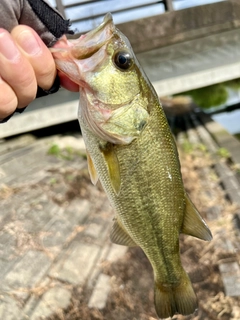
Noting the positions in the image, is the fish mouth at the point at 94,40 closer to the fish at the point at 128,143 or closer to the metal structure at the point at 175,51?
the fish at the point at 128,143

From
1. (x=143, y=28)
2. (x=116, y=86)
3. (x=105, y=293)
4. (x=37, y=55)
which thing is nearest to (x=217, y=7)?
(x=143, y=28)

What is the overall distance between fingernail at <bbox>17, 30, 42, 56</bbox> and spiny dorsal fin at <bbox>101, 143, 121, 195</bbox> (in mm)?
578

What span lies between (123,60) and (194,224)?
3.01 ft

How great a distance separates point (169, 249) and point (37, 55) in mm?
1296

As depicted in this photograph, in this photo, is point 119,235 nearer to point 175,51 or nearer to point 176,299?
point 176,299

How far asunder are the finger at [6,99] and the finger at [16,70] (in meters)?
0.01

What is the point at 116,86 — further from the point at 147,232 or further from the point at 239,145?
the point at 239,145

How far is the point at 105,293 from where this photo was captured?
140 inches

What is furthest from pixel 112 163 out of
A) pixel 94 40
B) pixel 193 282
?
pixel 193 282

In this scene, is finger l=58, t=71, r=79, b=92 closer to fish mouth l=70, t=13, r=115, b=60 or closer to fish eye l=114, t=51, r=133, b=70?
fish mouth l=70, t=13, r=115, b=60

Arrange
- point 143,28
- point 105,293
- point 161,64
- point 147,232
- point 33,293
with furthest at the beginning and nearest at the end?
1. point 161,64
2. point 143,28
3. point 105,293
4. point 33,293
5. point 147,232

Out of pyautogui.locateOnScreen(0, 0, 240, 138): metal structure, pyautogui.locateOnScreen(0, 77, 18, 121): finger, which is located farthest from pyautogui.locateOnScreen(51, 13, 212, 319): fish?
pyautogui.locateOnScreen(0, 0, 240, 138): metal structure

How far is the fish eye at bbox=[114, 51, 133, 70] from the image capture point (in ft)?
5.46

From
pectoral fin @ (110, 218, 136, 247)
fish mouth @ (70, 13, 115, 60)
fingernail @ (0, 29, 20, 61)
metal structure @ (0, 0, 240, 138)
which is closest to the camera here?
fingernail @ (0, 29, 20, 61)
